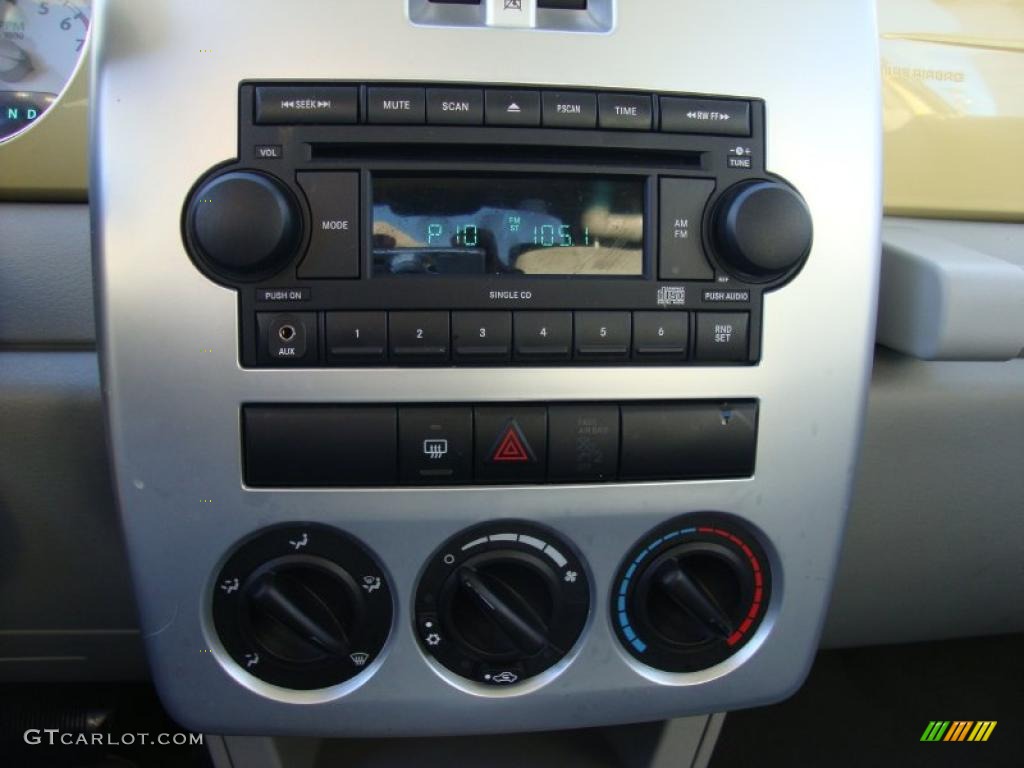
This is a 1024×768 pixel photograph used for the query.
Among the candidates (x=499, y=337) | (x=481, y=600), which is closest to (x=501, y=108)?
(x=499, y=337)

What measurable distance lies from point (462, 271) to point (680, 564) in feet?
1.11

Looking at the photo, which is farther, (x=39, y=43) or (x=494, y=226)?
(x=39, y=43)

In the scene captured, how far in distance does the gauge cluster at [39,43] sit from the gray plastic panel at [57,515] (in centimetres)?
34

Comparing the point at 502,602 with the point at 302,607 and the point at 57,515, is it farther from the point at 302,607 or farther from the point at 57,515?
the point at 57,515

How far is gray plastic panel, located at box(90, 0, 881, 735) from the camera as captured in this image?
2.08ft

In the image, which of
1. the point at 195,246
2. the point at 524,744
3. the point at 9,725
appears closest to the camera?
the point at 195,246

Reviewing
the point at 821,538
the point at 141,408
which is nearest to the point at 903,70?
the point at 821,538

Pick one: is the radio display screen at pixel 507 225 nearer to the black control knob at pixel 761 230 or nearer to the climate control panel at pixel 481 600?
the black control knob at pixel 761 230

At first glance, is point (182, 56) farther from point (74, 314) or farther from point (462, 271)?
point (74, 314)

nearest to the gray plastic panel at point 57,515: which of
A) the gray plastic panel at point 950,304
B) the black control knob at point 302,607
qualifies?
the black control knob at point 302,607

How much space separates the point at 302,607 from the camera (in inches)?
28.1

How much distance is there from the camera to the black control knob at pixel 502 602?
2.32 feet

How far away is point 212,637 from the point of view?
28.3 inches

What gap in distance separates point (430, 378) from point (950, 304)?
0.53 meters
